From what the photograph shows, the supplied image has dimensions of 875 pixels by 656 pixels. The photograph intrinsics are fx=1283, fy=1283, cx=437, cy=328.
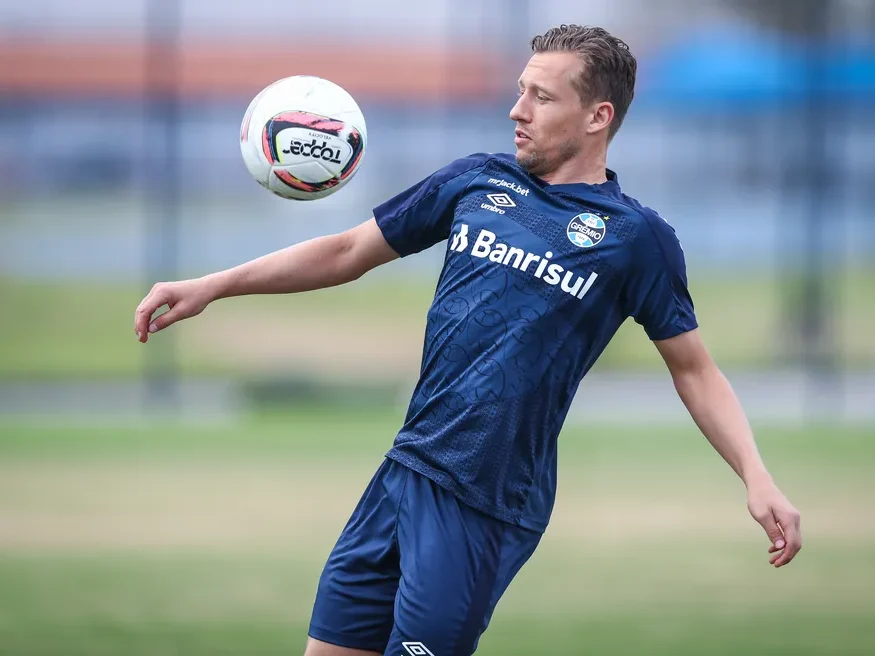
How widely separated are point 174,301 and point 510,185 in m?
1.06

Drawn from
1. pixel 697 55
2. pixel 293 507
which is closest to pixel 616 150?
pixel 697 55

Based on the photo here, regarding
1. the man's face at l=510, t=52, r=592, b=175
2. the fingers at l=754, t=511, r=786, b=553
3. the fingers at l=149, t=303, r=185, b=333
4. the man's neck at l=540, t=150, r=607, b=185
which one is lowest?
the fingers at l=754, t=511, r=786, b=553

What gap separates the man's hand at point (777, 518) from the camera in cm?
346

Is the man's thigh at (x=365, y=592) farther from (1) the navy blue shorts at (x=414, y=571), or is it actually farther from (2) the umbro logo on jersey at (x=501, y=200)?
(2) the umbro logo on jersey at (x=501, y=200)

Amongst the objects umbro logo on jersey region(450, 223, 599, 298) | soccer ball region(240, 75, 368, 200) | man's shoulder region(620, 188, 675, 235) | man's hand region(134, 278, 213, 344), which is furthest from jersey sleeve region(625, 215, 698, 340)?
man's hand region(134, 278, 213, 344)

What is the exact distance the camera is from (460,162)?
3.95 metres

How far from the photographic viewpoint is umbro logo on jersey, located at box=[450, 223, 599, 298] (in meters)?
3.67

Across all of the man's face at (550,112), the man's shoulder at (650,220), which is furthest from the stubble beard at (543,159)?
the man's shoulder at (650,220)

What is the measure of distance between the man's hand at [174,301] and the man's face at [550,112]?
41.2 inches

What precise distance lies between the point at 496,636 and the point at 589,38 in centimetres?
374

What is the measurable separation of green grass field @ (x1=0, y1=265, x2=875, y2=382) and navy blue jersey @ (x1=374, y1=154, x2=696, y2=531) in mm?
12400

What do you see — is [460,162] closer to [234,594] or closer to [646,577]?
[234,594]

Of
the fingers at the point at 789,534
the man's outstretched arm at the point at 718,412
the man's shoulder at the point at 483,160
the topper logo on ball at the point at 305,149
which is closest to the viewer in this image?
the fingers at the point at 789,534

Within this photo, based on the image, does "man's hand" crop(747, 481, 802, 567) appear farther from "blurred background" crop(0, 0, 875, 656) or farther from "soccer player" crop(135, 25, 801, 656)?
"blurred background" crop(0, 0, 875, 656)
